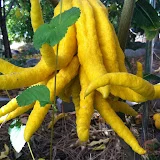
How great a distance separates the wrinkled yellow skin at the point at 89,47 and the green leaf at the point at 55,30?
5 centimetres

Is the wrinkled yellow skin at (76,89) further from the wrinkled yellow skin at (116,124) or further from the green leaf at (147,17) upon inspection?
the green leaf at (147,17)

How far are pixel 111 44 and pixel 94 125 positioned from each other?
1.35 meters

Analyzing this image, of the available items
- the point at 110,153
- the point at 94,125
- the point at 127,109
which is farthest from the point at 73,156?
the point at 127,109

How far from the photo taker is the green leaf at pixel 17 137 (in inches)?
35.4

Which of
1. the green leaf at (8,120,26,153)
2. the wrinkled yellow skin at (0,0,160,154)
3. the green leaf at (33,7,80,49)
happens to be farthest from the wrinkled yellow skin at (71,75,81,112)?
the green leaf at (8,120,26,153)

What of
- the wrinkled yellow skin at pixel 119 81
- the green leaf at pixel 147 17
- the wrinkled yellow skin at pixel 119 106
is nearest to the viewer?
the wrinkled yellow skin at pixel 119 81

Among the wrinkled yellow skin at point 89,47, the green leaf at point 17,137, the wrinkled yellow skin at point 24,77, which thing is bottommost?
the green leaf at point 17,137

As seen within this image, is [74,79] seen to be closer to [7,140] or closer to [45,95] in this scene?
[45,95]

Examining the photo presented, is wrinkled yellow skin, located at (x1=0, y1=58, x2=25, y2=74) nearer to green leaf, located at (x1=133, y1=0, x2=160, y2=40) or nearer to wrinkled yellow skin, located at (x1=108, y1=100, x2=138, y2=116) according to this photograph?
wrinkled yellow skin, located at (x1=108, y1=100, x2=138, y2=116)

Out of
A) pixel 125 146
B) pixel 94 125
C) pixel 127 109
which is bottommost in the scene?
pixel 94 125

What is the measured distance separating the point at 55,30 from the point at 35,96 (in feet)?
0.40

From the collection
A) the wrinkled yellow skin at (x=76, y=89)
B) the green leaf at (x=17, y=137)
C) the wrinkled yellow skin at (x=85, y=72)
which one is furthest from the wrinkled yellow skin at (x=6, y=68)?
the green leaf at (x=17, y=137)

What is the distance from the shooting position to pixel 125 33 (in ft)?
2.23

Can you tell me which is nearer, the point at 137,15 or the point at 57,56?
the point at 57,56
